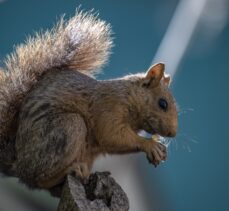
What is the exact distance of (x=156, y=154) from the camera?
4.59 feet

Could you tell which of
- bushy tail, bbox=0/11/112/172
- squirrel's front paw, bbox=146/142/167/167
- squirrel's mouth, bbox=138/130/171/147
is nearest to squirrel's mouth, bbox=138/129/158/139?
squirrel's mouth, bbox=138/130/171/147

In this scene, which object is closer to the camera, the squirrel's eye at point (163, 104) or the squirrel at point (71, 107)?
the squirrel at point (71, 107)

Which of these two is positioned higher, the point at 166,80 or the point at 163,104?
the point at 166,80

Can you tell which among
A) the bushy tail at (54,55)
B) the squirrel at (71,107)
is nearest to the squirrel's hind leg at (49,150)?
the squirrel at (71,107)

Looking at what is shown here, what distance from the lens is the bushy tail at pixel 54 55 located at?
4.81 feet

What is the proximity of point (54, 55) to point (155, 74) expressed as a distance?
0.97 ft

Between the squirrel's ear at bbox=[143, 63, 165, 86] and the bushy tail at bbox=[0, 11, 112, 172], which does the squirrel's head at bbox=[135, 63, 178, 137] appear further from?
the bushy tail at bbox=[0, 11, 112, 172]

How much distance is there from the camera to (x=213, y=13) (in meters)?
3.06

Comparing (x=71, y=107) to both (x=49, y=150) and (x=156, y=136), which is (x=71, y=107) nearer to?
(x=49, y=150)

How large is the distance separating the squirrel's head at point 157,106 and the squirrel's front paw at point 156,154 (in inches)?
2.6

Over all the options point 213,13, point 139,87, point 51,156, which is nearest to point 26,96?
point 51,156

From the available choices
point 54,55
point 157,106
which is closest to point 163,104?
point 157,106

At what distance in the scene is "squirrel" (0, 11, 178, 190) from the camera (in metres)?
1.33

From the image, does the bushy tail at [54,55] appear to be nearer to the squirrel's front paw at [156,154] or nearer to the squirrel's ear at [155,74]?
the squirrel's ear at [155,74]
